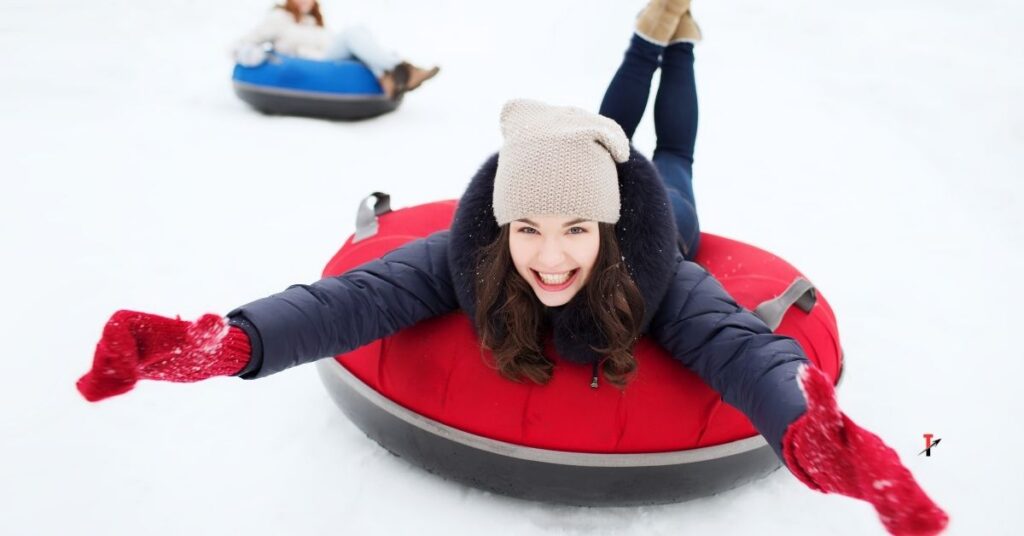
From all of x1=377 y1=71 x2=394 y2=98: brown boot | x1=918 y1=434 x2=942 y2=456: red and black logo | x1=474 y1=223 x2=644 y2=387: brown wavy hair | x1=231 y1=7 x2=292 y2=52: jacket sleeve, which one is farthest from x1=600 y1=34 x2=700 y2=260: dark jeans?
x1=231 y1=7 x2=292 y2=52: jacket sleeve

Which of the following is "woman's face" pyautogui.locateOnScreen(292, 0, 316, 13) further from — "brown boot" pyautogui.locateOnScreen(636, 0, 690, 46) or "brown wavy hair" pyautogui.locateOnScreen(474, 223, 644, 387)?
"brown wavy hair" pyautogui.locateOnScreen(474, 223, 644, 387)

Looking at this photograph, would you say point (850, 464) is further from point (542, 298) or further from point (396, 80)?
point (396, 80)

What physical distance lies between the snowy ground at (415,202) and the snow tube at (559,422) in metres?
0.13

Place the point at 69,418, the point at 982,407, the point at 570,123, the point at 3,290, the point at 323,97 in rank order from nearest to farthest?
the point at 570,123 → the point at 69,418 → the point at 982,407 → the point at 3,290 → the point at 323,97

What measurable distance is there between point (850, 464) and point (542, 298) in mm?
715

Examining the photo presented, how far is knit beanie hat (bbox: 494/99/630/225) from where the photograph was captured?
1572mm

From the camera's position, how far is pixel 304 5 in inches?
199

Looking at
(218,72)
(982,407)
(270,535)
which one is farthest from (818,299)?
(218,72)

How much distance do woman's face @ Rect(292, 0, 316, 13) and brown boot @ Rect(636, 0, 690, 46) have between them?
287 centimetres

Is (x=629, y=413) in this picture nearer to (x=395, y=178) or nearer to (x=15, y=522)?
(x=15, y=522)

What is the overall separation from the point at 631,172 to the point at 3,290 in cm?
240

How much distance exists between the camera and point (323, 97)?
4781 millimetres

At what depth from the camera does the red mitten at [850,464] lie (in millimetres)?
1117

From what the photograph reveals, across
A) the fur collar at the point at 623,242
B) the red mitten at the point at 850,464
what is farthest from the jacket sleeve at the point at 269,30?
the red mitten at the point at 850,464
